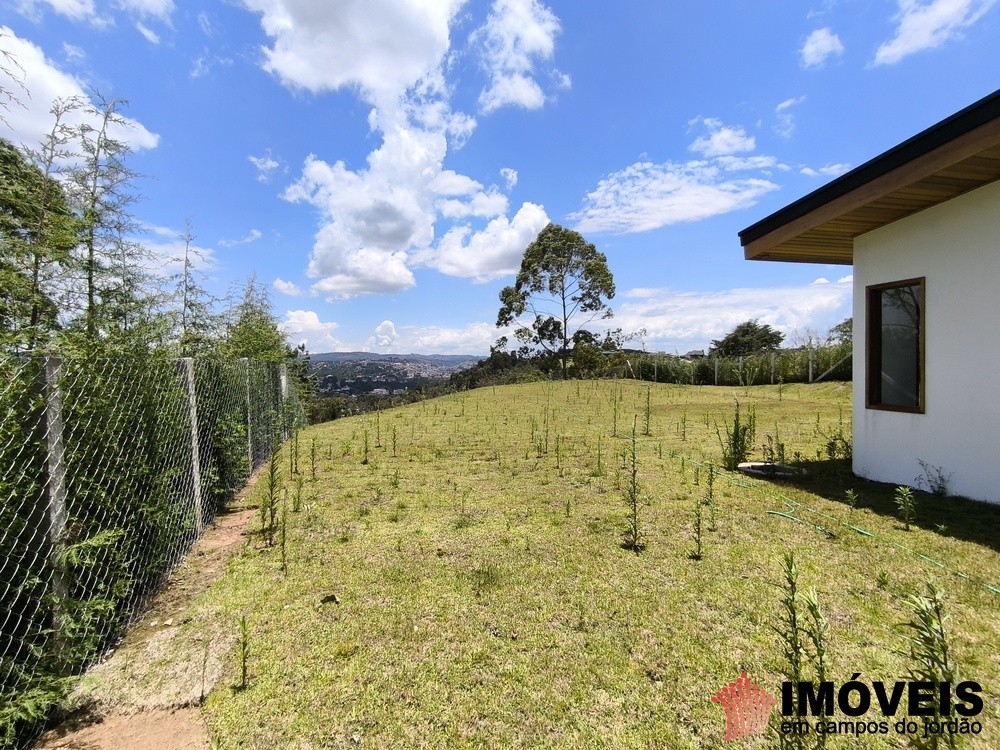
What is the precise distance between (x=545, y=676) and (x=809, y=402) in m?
12.7

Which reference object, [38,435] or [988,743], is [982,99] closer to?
[988,743]

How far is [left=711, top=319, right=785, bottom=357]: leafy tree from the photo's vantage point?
96.7 ft

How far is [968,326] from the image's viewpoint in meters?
4.27

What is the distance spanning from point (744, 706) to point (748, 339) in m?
32.5

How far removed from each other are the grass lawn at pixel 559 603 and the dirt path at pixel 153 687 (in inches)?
3.2

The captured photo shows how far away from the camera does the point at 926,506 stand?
424cm

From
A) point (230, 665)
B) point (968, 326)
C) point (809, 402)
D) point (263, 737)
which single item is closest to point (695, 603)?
point (263, 737)

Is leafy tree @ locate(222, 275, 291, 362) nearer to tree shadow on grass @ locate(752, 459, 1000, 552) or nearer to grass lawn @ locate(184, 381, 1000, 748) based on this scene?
grass lawn @ locate(184, 381, 1000, 748)

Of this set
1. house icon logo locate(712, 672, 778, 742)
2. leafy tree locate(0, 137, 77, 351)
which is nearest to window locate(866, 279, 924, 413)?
house icon logo locate(712, 672, 778, 742)

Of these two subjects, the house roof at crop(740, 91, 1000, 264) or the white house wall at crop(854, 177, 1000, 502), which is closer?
the house roof at crop(740, 91, 1000, 264)

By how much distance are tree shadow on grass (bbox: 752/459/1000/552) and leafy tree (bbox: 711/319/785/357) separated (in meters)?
25.9

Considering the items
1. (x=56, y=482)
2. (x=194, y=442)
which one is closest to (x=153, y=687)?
(x=56, y=482)

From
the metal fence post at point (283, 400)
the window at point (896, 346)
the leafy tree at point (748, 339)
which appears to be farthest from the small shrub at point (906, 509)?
the leafy tree at point (748, 339)

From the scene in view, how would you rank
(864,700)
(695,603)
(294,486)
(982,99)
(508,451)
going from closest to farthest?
(864,700) → (695,603) → (982,99) → (294,486) → (508,451)
